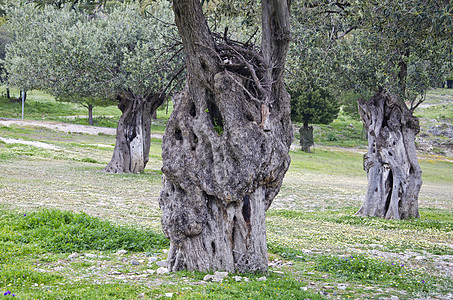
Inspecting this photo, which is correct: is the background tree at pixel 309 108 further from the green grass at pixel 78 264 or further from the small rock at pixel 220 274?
the small rock at pixel 220 274

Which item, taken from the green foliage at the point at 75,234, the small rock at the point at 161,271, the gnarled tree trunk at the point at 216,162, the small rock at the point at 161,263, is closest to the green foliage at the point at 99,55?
the green foliage at the point at 75,234

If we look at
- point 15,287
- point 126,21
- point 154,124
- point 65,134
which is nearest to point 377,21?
point 15,287

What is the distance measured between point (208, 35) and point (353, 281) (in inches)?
219

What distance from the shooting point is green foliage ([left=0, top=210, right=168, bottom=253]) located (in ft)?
34.2

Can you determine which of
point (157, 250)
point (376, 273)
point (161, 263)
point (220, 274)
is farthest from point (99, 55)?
point (376, 273)

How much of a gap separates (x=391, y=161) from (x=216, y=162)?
490 inches

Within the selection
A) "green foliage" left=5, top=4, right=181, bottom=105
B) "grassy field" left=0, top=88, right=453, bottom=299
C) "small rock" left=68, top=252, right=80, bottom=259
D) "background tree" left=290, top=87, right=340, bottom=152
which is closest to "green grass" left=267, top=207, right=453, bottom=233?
"grassy field" left=0, top=88, right=453, bottom=299

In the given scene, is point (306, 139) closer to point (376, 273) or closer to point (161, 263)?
point (376, 273)

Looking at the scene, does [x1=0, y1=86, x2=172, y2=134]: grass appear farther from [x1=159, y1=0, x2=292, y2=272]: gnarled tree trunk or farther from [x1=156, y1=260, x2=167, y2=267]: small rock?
[x1=159, y1=0, x2=292, y2=272]: gnarled tree trunk

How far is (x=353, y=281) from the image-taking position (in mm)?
8883

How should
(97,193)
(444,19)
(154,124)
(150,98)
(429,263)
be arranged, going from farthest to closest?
(154,124), (150,98), (97,193), (429,263), (444,19)

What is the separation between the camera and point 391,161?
746 inches

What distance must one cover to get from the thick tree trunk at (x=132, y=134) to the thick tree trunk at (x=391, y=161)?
15370 mm

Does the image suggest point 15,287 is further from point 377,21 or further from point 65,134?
point 65,134
